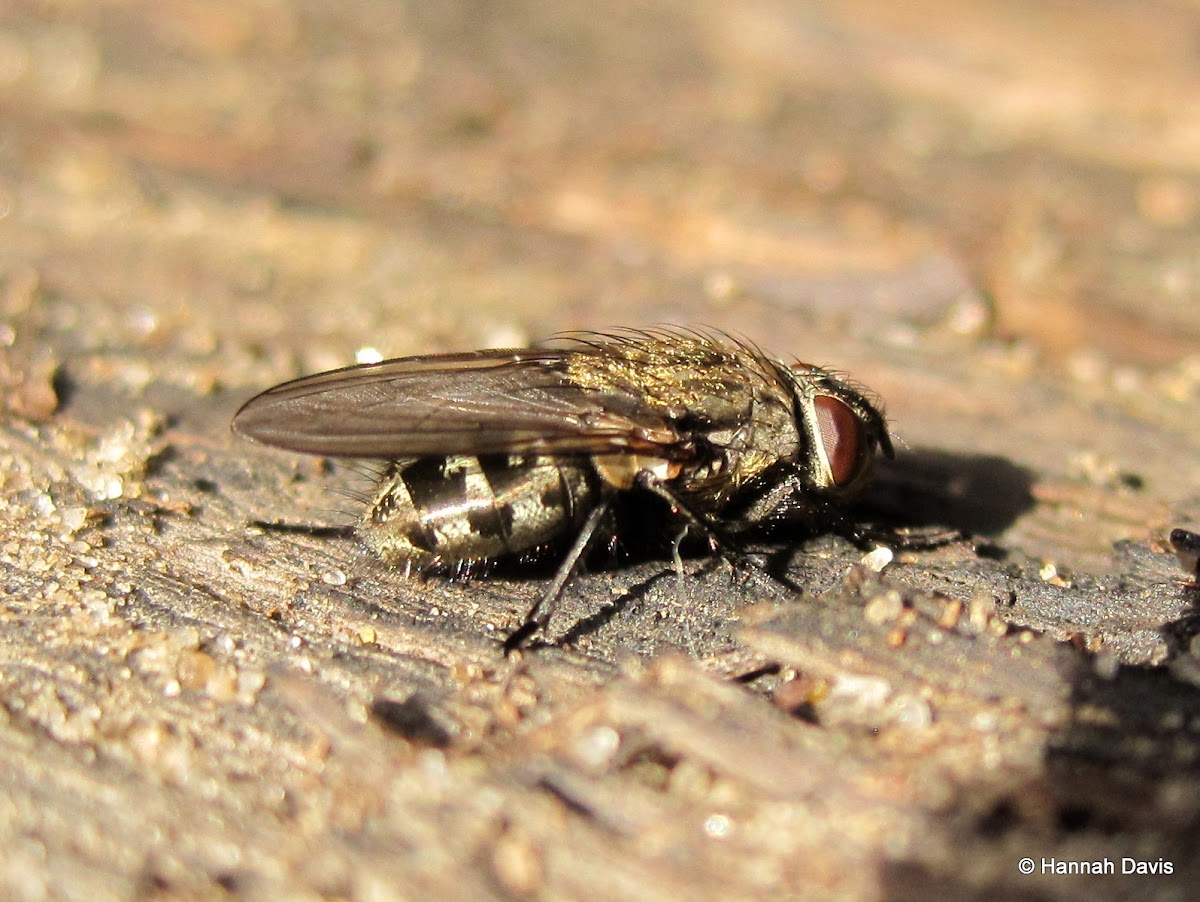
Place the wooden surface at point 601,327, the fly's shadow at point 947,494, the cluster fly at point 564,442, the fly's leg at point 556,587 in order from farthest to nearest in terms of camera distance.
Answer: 1. the fly's shadow at point 947,494
2. the cluster fly at point 564,442
3. the fly's leg at point 556,587
4. the wooden surface at point 601,327

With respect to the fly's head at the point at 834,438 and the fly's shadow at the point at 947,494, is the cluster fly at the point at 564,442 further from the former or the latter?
the fly's shadow at the point at 947,494

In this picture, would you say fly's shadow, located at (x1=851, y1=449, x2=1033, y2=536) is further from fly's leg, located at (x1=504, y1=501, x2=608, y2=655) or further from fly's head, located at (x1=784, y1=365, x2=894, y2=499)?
fly's leg, located at (x1=504, y1=501, x2=608, y2=655)

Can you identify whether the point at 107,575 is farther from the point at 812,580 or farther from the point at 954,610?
the point at 954,610

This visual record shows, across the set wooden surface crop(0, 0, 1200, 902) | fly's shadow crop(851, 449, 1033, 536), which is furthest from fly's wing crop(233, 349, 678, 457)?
fly's shadow crop(851, 449, 1033, 536)

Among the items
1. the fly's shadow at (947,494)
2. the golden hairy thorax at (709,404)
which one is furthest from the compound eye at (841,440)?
the fly's shadow at (947,494)

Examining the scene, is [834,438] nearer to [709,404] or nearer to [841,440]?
[841,440]

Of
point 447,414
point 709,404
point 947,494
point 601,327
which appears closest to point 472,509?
point 447,414

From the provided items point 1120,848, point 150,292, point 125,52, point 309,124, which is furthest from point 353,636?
point 125,52
